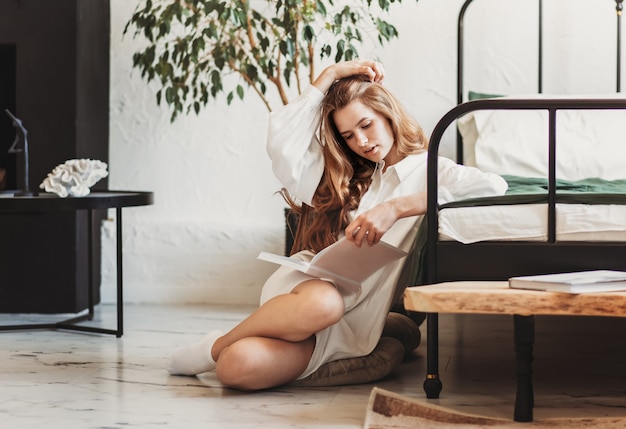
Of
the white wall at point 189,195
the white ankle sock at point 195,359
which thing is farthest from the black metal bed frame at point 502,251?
the white wall at point 189,195

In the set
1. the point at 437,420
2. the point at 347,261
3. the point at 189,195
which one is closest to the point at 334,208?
the point at 347,261

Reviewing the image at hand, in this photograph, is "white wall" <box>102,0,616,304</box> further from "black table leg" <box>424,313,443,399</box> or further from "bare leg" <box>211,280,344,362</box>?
"black table leg" <box>424,313,443,399</box>

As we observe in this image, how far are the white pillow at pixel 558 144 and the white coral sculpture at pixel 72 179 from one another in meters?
1.27

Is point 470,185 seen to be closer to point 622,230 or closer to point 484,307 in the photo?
point 622,230

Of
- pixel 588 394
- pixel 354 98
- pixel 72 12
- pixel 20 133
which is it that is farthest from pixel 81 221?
pixel 588 394

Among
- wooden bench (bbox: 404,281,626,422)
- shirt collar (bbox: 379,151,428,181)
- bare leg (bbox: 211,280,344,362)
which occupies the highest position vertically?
shirt collar (bbox: 379,151,428,181)

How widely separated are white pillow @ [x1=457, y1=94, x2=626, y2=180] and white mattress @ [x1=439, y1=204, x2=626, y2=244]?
1.02 meters

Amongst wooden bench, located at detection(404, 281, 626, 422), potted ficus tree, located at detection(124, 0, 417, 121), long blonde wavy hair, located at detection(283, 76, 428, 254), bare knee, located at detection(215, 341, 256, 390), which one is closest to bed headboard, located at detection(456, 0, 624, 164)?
potted ficus tree, located at detection(124, 0, 417, 121)

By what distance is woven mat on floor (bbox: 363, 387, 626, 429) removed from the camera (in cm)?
178

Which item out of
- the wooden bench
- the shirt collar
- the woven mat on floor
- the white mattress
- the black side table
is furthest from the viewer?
the black side table

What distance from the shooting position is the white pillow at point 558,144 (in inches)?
119

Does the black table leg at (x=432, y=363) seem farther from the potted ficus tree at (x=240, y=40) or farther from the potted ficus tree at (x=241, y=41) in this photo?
the potted ficus tree at (x=240, y=40)

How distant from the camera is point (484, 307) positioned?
168 centimetres

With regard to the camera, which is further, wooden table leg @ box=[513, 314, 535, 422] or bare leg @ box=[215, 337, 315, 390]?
bare leg @ box=[215, 337, 315, 390]
